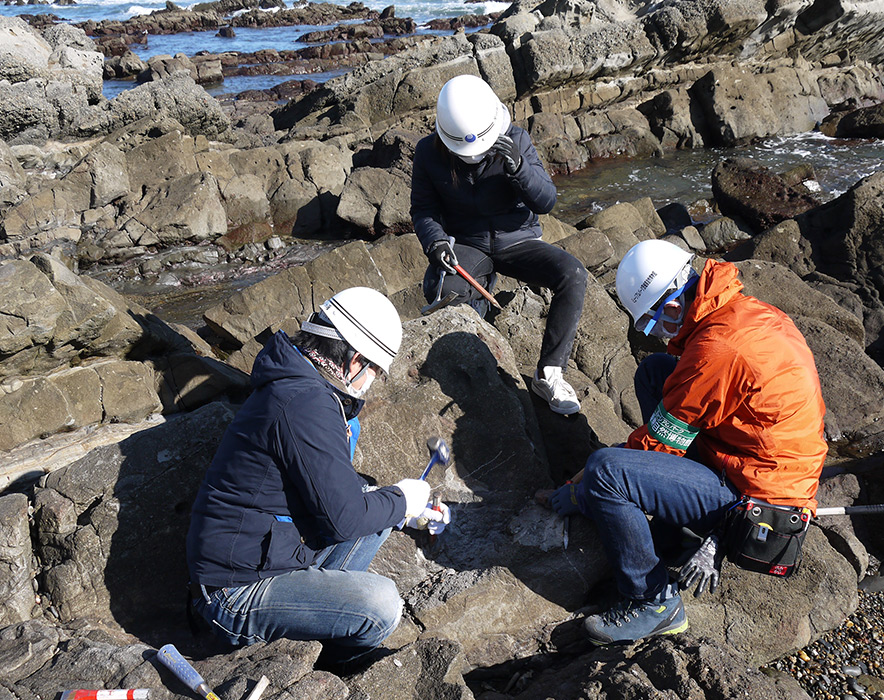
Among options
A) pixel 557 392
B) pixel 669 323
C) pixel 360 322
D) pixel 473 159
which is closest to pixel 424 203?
pixel 473 159

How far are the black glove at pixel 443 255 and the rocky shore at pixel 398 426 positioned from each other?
18.1 inches

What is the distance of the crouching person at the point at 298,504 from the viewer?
2.75m

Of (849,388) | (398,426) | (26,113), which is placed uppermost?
(26,113)

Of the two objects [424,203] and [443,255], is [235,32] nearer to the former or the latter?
[424,203]

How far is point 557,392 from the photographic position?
450 centimetres

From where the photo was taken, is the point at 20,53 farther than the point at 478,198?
Yes

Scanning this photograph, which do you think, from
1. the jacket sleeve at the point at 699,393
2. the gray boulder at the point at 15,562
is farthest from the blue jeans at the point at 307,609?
the jacket sleeve at the point at 699,393

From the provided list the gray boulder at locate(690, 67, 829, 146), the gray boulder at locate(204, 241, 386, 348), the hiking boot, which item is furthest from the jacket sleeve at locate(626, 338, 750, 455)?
the gray boulder at locate(690, 67, 829, 146)

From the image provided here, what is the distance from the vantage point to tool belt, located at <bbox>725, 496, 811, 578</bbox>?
10.0 feet

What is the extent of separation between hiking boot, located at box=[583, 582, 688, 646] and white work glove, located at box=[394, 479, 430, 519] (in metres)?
0.93

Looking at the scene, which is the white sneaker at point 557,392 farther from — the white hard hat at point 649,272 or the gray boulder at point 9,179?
the gray boulder at point 9,179

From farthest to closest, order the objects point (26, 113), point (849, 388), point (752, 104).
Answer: point (752, 104) → point (26, 113) → point (849, 388)

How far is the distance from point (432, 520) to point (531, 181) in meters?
2.41

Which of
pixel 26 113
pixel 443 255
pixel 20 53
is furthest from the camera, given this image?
pixel 20 53
